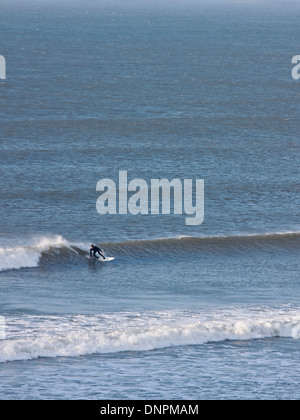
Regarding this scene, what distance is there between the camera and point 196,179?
55094 mm

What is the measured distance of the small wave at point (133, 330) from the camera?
25.8m

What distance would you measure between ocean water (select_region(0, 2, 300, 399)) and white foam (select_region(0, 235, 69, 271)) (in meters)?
0.08

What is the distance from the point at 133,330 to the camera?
2748cm

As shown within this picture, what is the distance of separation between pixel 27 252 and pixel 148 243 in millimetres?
6467

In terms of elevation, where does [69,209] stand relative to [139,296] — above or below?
above

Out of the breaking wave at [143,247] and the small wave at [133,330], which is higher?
the breaking wave at [143,247]

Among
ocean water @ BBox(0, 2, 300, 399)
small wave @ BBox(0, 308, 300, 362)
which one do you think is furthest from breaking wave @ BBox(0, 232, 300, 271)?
small wave @ BBox(0, 308, 300, 362)

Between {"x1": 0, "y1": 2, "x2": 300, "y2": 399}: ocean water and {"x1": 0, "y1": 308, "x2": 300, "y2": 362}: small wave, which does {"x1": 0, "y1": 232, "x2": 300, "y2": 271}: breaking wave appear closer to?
{"x1": 0, "y1": 2, "x2": 300, "y2": 399}: ocean water

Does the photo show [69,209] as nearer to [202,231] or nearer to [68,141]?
[202,231]

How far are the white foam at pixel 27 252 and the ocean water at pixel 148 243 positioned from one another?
8cm

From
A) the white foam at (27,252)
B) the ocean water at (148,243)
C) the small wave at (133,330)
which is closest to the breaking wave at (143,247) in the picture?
the white foam at (27,252)

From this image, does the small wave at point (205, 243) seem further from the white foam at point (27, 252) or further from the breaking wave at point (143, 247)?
the white foam at point (27, 252)

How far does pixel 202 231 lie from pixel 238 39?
389 ft
